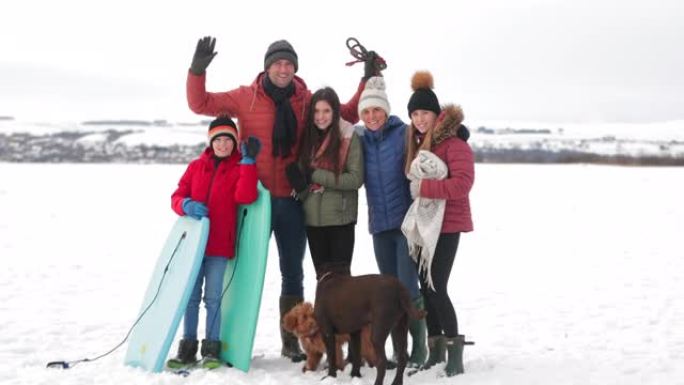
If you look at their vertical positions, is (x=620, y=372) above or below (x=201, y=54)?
below

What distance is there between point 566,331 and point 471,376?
2130mm

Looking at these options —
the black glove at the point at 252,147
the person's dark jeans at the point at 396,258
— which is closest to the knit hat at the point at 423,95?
the person's dark jeans at the point at 396,258

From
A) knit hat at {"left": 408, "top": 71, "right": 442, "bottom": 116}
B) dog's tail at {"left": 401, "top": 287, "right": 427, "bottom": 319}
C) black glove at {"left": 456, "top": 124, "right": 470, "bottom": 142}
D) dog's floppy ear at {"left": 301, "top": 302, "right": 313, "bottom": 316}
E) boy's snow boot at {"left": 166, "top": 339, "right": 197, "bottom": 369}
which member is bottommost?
boy's snow boot at {"left": 166, "top": 339, "right": 197, "bottom": 369}

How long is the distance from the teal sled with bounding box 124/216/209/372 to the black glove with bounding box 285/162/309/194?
2.07ft

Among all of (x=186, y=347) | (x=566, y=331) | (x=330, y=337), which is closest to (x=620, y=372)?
(x=566, y=331)

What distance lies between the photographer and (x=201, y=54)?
4.65 m

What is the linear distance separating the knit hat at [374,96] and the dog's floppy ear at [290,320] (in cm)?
142

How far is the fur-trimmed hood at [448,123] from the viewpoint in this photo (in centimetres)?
437

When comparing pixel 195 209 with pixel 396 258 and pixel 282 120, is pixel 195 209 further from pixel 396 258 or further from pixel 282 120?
pixel 396 258

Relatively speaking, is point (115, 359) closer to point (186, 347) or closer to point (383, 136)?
point (186, 347)

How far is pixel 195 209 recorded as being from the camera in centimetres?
464

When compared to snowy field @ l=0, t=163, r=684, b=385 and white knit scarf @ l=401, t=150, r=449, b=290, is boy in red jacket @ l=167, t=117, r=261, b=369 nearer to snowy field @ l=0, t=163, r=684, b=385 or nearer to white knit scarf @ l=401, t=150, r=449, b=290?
snowy field @ l=0, t=163, r=684, b=385

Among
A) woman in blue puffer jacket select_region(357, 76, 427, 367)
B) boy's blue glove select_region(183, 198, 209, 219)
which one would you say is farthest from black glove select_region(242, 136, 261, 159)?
woman in blue puffer jacket select_region(357, 76, 427, 367)

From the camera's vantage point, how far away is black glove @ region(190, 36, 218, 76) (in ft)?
15.2
